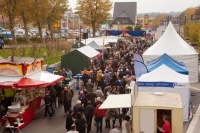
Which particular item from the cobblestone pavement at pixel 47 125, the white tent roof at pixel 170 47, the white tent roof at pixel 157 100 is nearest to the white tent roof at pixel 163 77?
the white tent roof at pixel 157 100

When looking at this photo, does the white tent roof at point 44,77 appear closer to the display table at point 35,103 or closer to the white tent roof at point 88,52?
the display table at point 35,103

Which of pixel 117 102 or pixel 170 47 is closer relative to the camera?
pixel 117 102

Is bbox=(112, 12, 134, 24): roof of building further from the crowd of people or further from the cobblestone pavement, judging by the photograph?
the cobblestone pavement

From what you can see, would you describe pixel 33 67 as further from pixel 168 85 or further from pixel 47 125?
pixel 168 85

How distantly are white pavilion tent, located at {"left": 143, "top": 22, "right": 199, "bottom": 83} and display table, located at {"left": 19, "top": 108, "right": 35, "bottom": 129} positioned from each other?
11.3 metres

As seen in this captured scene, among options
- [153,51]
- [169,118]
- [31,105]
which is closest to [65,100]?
[31,105]

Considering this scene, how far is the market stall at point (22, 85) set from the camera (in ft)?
49.1

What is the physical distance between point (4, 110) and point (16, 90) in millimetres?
1375

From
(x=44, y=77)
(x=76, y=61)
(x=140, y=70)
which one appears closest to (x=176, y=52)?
(x=140, y=70)

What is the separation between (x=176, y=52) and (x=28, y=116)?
13083 mm

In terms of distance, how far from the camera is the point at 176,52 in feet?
82.7

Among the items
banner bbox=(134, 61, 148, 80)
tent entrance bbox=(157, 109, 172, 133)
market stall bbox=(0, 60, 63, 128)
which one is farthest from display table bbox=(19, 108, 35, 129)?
banner bbox=(134, 61, 148, 80)

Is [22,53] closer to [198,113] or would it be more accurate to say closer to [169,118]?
[198,113]

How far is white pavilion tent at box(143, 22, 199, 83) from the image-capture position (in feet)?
82.4
